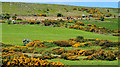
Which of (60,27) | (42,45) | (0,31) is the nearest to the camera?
(42,45)

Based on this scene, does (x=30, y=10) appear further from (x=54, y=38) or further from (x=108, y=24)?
(x=54, y=38)

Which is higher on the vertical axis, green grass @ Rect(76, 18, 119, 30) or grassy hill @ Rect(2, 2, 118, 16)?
grassy hill @ Rect(2, 2, 118, 16)

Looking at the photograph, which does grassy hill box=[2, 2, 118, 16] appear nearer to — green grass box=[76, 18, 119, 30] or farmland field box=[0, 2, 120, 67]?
farmland field box=[0, 2, 120, 67]

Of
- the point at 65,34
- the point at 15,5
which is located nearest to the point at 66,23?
the point at 65,34

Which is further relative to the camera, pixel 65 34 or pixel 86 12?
pixel 86 12

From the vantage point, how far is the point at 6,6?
59.4 meters

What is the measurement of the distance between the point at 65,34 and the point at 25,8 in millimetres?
25350

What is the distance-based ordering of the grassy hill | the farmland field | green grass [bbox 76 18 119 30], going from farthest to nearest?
the grassy hill → green grass [bbox 76 18 119 30] → the farmland field

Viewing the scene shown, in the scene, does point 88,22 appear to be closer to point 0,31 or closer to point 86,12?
point 86,12

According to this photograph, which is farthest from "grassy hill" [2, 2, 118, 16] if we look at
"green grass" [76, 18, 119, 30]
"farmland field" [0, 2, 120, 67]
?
"green grass" [76, 18, 119, 30]

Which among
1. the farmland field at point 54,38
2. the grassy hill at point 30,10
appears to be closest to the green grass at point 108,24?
the farmland field at point 54,38

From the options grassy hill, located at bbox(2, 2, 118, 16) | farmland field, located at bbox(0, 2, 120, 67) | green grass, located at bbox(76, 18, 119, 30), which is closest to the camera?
farmland field, located at bbox(0, 2, 120, 67)

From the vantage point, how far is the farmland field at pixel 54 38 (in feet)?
54.6

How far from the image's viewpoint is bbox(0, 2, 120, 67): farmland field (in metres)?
16.6
